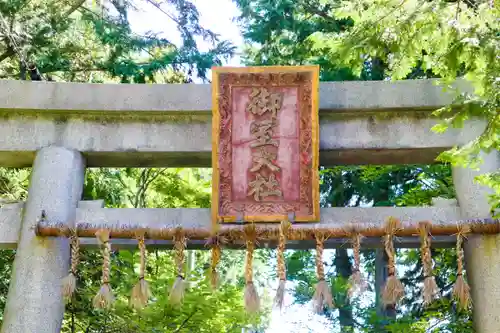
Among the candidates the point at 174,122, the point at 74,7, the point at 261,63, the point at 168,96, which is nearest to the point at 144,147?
the point at 174,122

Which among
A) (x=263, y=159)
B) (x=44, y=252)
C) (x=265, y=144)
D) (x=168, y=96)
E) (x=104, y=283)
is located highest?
(x=168, y=96)

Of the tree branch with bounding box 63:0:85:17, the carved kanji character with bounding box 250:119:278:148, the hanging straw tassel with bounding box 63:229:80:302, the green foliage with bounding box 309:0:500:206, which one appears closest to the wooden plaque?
the carved kanji character with bounding box 250:119:278:148

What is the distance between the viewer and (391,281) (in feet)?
13.7

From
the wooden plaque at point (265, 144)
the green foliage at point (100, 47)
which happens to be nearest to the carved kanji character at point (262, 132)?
the wooden plaque at point (265, 144)

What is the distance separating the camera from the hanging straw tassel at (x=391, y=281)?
162 inches

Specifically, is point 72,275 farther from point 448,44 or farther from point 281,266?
point 448,44

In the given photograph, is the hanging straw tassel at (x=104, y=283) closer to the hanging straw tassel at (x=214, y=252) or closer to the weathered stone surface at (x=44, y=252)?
the weathered stone surface at (x=44, y=252)

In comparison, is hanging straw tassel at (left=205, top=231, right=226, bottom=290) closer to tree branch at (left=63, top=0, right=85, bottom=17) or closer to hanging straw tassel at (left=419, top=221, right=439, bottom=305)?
hanging straw tassel at (left=419, top=221, right=439, bottom=305)

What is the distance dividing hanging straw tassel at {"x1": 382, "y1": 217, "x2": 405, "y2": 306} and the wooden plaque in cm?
57

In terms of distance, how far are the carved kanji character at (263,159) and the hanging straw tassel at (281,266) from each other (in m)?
0.53

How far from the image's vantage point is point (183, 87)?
5094mm

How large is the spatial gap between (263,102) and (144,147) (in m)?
1.09

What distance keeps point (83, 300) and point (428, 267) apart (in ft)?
12.3

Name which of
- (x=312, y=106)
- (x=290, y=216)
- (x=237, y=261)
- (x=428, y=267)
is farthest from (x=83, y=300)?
(x=237, y=261)
